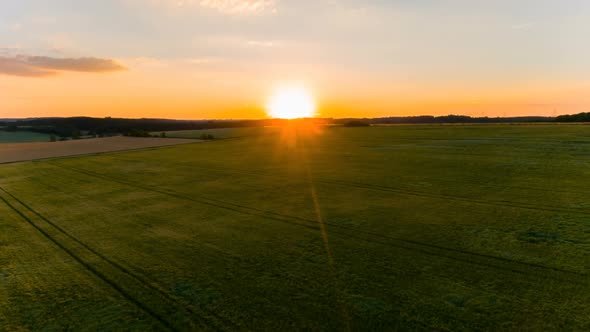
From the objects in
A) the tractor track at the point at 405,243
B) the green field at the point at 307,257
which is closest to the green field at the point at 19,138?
the green field at the point at 307,257

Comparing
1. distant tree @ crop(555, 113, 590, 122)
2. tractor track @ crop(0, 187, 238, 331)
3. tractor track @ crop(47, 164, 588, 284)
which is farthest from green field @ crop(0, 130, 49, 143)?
distant tree @ crop(555, 113, 590, 122)

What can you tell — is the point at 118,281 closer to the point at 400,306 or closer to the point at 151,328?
the point at 151,328

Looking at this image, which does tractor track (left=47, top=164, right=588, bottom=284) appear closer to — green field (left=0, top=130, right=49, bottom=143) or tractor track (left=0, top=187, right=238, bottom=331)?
tractor track (left=0, top=187, right=238, bottom=331)

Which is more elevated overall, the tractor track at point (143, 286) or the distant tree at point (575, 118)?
the distant tree at point (575, 118)

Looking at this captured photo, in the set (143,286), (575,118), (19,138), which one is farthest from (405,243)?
(575,118)

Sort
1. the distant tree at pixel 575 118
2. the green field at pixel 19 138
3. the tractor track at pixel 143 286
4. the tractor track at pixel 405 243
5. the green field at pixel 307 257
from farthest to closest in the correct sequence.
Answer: the distant tree at pixel 575 118
the green field at pixel 19 138
the tractor track at pixel 405 243
the green field at pixel 307 257
the tractor track at pixel 143 286

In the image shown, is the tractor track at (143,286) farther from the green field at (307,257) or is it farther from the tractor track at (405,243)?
the tractor track at (405,243)

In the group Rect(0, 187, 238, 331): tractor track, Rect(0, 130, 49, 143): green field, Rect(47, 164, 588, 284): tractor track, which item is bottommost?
Rect(0, 187, 238, 331): tractor track

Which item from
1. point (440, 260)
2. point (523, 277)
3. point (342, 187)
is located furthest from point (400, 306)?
point (342, 187)
